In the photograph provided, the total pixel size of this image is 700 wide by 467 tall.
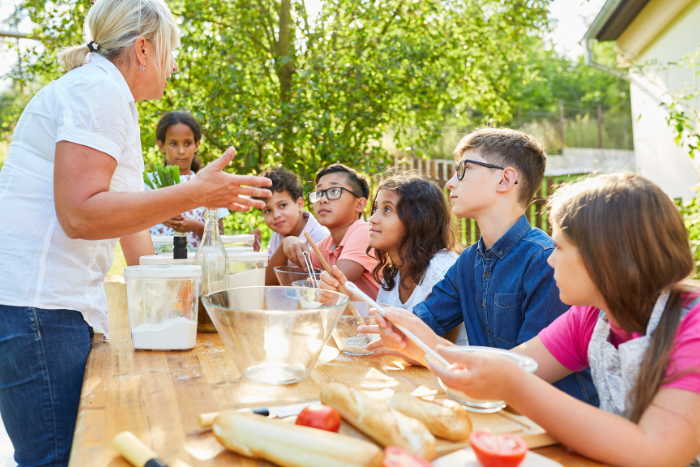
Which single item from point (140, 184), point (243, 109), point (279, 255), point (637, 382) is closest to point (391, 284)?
point (279, 255)

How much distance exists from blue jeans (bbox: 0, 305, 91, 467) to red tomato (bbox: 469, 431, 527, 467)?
108cm

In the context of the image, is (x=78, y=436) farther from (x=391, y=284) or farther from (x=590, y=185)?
(x=391, y=284)

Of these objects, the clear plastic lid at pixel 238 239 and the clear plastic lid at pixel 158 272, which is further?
the clear plastic lid at pixel 238 239

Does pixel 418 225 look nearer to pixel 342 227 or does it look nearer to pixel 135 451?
pixel 342 227

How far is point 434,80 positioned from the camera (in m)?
5.69

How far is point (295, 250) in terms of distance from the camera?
2.79 metres

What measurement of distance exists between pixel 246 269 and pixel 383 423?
1.13 metres

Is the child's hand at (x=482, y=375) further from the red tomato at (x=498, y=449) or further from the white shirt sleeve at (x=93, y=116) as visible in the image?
the white shirt sleeve at (x=93, y=116)

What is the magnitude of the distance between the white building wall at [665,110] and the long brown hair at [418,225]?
453cm

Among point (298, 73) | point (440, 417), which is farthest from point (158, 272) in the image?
point (298, 73)

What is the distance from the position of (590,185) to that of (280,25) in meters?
5.07

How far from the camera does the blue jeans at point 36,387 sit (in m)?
1.35

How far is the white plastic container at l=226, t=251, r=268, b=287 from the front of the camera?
1880 mm

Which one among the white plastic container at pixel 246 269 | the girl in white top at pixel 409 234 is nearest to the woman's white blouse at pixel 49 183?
the white plastic container at pixel 246 269
